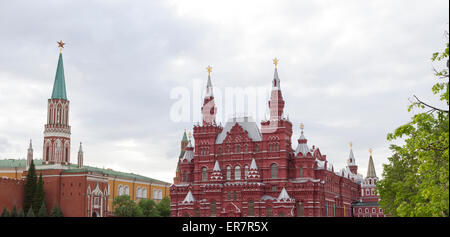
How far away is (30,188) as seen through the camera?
88562 mm

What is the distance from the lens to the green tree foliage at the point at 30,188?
87750mm

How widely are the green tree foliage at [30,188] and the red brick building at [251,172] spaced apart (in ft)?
85.4

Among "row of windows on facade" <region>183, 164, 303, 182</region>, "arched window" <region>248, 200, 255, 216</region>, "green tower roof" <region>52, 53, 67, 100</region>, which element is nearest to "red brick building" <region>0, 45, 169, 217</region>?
"green tower roof" <region>52, 53, 67, 100</region>

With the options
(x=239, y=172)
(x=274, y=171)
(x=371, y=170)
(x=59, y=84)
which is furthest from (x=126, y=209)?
(x=371, y=170)

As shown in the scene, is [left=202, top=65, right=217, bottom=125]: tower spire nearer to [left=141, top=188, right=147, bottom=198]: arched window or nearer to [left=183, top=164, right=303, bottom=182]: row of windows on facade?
[left=183, top=164, right=303, bottom=182]: row of windows on facade

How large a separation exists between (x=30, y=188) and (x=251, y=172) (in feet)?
132

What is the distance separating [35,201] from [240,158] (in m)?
Answer: 36.7

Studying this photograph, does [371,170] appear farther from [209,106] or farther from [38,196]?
[38,196]

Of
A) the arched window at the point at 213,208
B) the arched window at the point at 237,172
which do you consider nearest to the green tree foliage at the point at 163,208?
the arched window at the point at 213,208

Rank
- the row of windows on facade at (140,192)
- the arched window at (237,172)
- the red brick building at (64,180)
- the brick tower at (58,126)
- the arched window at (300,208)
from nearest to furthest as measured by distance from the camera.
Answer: the arched window at (300,208) < the arched window at (237,172) < the red brick building at (64,180) < the brick tower at (58,126) < the row of windows on facade at (140,192)

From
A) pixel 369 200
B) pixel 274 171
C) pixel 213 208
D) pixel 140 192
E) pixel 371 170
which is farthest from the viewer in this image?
pixel 140 192

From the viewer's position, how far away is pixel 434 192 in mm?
18344

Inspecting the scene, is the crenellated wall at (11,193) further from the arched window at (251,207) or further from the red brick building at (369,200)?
the red brick building at (369,200)
